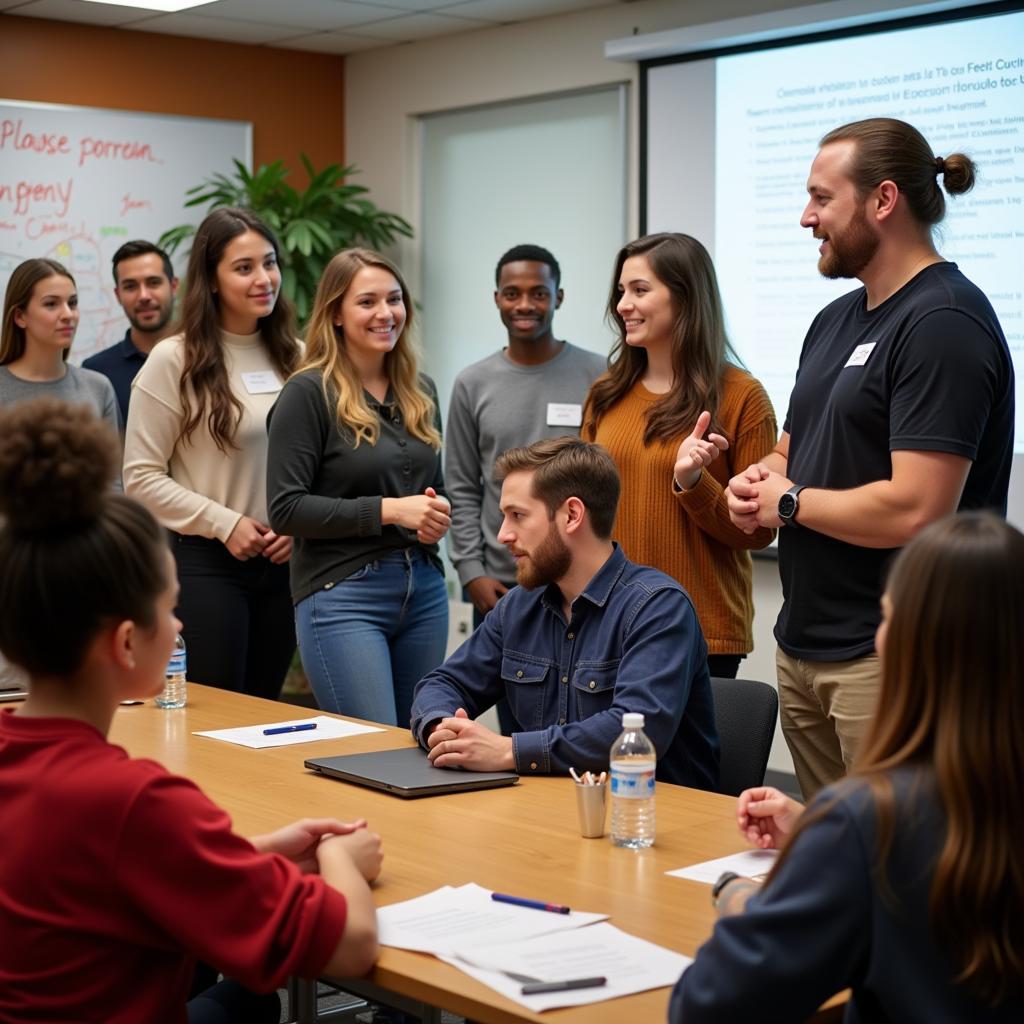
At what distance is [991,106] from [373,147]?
3.32 metres

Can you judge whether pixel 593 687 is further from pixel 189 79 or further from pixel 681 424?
pixel 189 79

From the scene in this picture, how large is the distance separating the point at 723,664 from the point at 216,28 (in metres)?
4.35

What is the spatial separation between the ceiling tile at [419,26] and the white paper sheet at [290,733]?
13.4 feet

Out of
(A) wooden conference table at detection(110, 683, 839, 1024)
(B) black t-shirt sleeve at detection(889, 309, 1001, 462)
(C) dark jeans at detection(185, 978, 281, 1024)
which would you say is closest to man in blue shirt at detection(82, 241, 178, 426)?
(A) wooden conference table at detection(110, 683, 839, 1024)

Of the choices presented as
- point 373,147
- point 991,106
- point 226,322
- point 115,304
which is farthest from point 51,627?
point 373,147

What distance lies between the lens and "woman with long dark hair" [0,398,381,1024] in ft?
4.97

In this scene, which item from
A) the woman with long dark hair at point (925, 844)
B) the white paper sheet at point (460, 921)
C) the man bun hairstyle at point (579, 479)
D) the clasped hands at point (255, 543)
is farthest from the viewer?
the clasped hands at point (255, 543)

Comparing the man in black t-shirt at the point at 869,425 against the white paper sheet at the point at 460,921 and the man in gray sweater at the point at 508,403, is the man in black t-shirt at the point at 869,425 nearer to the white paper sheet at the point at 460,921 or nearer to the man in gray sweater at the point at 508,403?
the white paper sheet at the point at 460,921

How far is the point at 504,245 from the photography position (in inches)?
259

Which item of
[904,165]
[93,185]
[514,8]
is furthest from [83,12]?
[904,165]

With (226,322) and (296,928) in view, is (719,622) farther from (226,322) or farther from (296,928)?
(296,928)

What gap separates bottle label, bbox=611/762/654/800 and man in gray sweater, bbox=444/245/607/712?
2.18 m

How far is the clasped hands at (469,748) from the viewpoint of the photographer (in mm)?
2473

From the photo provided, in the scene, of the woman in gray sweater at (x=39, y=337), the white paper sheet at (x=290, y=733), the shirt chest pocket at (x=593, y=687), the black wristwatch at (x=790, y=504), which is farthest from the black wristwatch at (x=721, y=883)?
the woman in gray sweater at (x=39, y=337)
